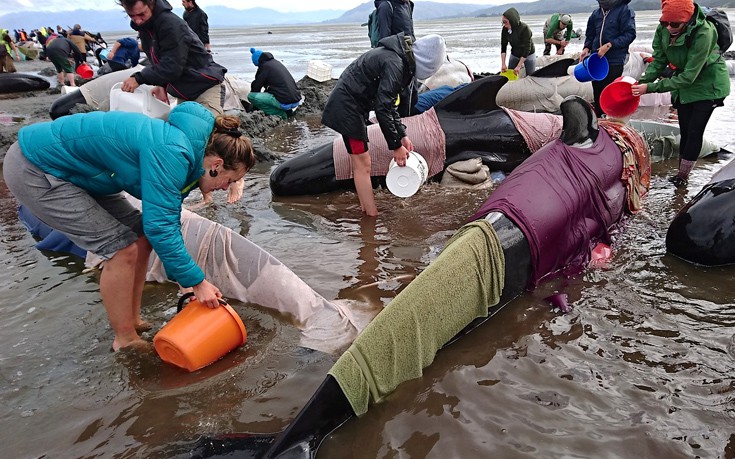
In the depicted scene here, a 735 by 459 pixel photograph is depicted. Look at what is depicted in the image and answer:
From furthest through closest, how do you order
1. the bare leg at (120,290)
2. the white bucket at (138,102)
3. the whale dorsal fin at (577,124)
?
the white bucket at (138,102)
the whale dorsal fin at (577,124)
the bare leg at (120,290)

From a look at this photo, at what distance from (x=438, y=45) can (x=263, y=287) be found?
355 cm

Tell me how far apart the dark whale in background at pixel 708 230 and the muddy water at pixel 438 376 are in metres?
0.11

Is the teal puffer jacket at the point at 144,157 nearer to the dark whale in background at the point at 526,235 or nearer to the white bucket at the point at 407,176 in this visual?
the dark whale in background at the point at 526,235

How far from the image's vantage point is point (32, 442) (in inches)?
103

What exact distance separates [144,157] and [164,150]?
0.39 feet

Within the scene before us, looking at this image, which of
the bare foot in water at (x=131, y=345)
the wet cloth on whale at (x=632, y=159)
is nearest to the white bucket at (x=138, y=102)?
the bare foot in water at (x=131, y=345)

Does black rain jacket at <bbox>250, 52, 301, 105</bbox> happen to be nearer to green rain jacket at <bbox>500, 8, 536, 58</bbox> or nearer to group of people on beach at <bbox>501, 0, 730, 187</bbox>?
green rain jacket at <bbox>500, 8, 536, 58</bbox>

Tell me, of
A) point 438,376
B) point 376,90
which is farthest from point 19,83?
point 438,376

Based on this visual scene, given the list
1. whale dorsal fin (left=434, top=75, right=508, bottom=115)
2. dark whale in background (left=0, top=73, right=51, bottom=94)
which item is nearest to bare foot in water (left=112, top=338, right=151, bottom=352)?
whale dorsal fin (left=434, top=75, right=508, bottom=115)

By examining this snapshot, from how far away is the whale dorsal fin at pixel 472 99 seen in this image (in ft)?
19.8

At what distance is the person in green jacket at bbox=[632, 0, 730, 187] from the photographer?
5.18m

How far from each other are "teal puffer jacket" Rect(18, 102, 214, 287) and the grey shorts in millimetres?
62

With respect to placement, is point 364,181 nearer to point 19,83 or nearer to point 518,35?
point 518,35

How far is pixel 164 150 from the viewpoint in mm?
2795
